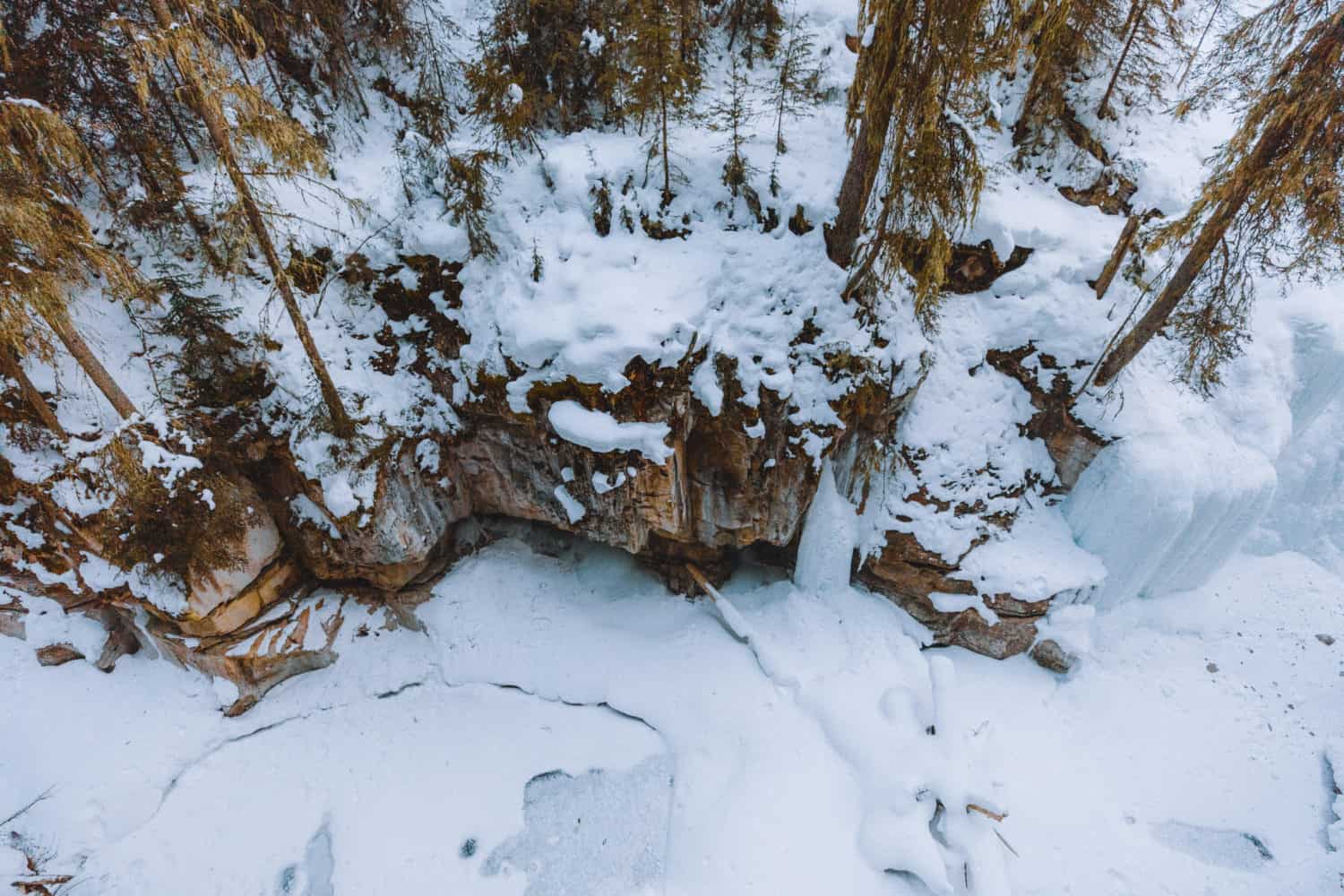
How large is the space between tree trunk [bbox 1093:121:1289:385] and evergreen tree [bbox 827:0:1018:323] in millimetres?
2706

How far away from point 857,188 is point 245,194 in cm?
646

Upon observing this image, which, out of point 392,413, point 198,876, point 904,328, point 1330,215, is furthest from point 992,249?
point 198,876

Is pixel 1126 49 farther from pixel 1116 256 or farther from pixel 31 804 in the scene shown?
pixel 31 804

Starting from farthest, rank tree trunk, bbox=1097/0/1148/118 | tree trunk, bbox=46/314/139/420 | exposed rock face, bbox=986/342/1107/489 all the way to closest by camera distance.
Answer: tree trunk, bbox=1097/0/1148/118, exposed rock face, bbox=986/342/1107/489, tree trunk, bbox=46/314/139/420

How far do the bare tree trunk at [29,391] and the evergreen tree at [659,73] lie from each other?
24.5ft

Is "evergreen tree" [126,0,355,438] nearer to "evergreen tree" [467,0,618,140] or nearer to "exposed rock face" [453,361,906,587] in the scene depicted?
"exposed rock face" [453,361,906,587]

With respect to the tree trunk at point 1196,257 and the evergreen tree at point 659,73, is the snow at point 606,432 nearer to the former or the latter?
the evergreen tree at point 659,73

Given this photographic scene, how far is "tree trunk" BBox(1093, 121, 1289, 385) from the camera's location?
5633 millimetres

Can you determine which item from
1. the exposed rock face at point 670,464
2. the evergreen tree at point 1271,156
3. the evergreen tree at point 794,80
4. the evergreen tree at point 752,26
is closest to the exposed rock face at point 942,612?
the exposed rock face at point 670,464

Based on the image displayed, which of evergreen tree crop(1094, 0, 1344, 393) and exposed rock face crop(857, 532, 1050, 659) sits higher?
evergreen tree crop(1094, 0, 1344, 393)

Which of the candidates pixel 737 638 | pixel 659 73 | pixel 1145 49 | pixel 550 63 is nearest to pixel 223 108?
pixel 659 73

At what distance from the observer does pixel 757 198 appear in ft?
24.6

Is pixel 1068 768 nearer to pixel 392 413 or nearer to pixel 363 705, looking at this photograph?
pixel 363 705

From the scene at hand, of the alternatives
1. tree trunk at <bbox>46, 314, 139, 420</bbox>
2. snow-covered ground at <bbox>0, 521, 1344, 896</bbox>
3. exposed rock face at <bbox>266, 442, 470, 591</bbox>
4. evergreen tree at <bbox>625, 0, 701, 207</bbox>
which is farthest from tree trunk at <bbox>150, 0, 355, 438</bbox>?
evergreen tree at <bbox>625, 0, 701, 207</bbox>
